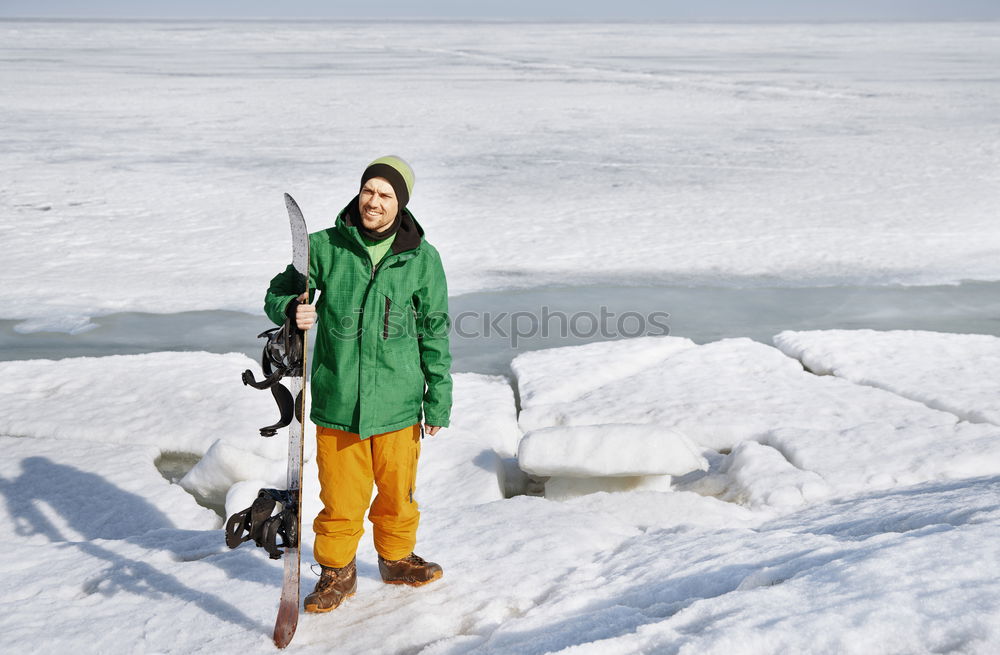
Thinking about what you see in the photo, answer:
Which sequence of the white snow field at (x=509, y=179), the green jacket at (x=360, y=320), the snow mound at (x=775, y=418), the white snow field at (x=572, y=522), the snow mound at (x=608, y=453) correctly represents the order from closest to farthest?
the white snow field at (x=572, y=522) < the green jacket at (x=360, y=320) < the snow mound at (x=608, y=453) < the snow mound at (x=775, y=418) < the white snow field at (x=509, y=179)

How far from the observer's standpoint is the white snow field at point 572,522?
218cm

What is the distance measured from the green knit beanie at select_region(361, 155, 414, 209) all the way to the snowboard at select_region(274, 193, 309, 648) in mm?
220

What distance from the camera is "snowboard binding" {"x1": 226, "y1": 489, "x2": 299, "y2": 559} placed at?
2.54 meters

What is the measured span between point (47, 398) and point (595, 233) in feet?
17.9

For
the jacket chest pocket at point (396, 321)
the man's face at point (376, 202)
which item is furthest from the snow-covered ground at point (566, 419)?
the man's face at point (376, 202)

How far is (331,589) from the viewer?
2656 mm

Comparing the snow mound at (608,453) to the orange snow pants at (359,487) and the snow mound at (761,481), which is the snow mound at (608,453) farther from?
the orange snow pants at (359,487)

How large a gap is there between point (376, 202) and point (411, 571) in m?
1.07

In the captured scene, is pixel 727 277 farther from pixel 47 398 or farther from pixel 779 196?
pixel 47 398

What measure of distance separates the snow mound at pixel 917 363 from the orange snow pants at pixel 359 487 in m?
3.13

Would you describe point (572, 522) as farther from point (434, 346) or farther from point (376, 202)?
point (376, 202)

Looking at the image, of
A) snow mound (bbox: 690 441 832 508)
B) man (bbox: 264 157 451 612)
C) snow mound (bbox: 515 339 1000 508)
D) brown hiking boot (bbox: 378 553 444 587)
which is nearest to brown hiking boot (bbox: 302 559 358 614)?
man (bbox: 264 157 451 612)

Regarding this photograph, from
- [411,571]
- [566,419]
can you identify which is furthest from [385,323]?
[566,419]

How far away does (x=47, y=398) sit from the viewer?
5.07m
